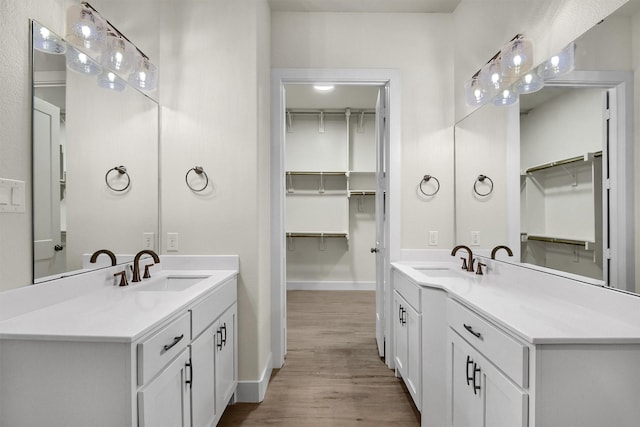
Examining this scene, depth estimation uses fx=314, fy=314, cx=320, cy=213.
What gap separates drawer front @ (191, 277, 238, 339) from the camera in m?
Answer: 1.52

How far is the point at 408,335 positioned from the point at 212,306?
1281 millimetres

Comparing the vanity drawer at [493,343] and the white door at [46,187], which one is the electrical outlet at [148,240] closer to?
the white door at [46,187]

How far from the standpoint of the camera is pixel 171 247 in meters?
2.17

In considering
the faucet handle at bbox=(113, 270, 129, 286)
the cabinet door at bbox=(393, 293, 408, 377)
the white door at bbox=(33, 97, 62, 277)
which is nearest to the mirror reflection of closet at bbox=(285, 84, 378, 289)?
the cabinet door at bbox=(393, 293, 408, 377)

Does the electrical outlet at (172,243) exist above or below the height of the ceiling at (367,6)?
below

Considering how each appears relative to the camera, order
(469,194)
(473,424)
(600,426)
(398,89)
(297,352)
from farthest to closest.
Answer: (297,352)
(398,89)
(469,194)
(473,424)
(600,426)

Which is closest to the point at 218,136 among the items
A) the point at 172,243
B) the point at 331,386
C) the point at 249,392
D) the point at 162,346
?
the point at 172,243

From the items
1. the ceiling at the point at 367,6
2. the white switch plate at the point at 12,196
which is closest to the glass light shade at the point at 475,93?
the ceiling at the point at 367,6

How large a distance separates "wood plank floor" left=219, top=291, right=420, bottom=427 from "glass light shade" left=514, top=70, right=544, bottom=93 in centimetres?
204

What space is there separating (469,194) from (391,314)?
3.73 ft

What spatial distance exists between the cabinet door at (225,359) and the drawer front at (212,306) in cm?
7

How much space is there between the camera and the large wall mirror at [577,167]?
1205mm

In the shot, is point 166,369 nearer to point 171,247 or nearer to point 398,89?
point 171,247

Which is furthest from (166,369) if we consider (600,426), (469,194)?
(469,194)
